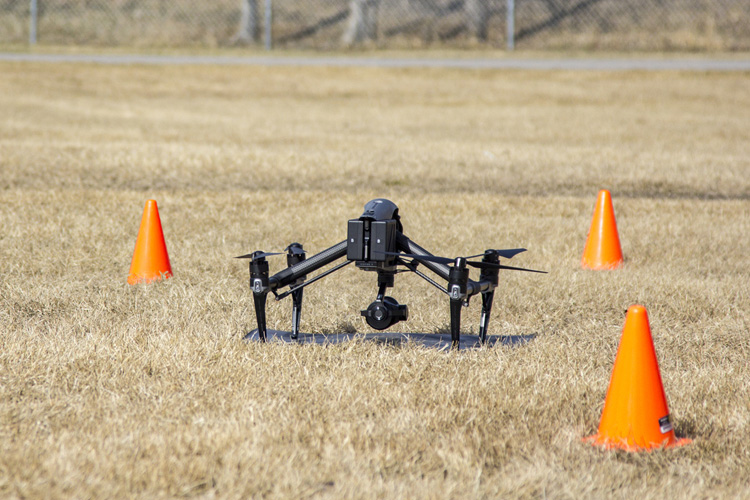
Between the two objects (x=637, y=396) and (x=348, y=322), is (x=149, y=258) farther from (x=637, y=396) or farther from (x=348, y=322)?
(x=637, y=396)

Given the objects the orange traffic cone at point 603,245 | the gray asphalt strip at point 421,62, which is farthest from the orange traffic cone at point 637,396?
the gray asphalt strip at point 421,62

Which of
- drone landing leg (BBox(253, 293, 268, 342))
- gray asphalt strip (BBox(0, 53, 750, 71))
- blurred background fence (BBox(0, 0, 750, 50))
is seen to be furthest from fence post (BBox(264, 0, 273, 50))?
drone landing leg (BBox(253, 293, 268, 342))

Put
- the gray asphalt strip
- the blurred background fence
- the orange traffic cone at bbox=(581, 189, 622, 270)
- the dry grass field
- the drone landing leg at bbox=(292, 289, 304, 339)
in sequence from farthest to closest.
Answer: the blurred background fence → the gray asphalt strip → the orange traffic cone at bbox=(581, 189, 622, 270) → the drone landing leg at bbox=(292, 289, 304, 339) → the dry grass field

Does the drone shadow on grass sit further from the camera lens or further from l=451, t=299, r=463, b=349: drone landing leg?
the camera lens

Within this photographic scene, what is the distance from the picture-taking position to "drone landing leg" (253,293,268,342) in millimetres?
4313

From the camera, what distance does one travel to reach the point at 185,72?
21781 millimetres

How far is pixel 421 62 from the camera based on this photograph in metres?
23.5

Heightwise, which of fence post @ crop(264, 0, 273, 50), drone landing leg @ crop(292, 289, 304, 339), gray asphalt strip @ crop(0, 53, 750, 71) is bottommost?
drone landing leg @ crop(292, 289, 304, 339)

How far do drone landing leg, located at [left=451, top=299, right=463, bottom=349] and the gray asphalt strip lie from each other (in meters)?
19.0

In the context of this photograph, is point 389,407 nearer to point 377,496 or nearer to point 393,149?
point 377,496

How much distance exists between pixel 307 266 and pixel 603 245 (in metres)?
3.23

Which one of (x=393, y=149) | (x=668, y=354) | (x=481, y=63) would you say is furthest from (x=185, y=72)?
(x=668, y=354)

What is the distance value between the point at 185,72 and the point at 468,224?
50.6 feet

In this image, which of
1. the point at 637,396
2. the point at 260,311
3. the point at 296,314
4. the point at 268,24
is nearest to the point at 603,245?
the point at 296,314
